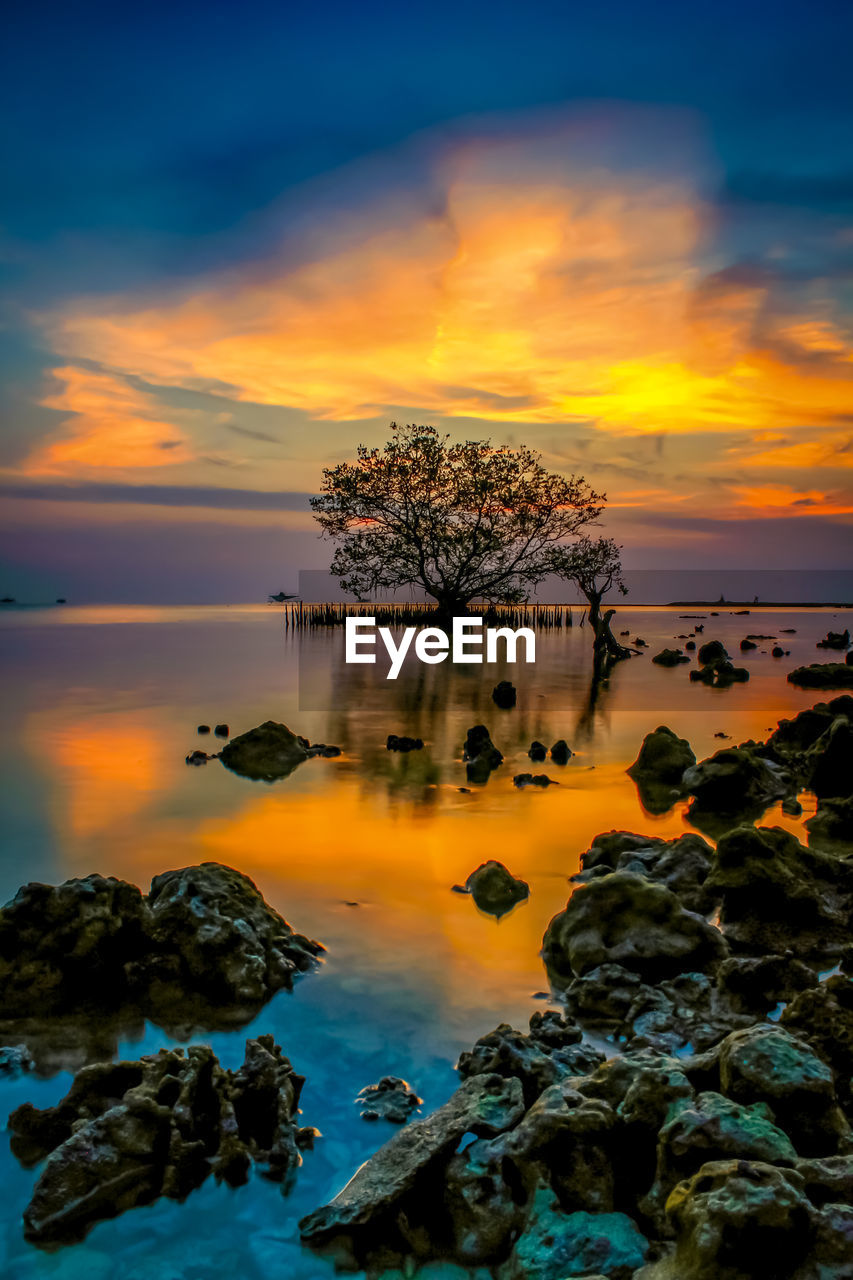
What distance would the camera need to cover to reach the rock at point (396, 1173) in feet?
11.6

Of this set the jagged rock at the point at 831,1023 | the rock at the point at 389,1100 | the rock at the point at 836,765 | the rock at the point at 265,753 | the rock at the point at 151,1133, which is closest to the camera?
the rock at the point at 151,1133

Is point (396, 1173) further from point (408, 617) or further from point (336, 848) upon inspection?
point (408, 617)

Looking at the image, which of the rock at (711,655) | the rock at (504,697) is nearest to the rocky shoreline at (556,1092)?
the rock at (504,697)

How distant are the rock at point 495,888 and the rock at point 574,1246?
13.4ft

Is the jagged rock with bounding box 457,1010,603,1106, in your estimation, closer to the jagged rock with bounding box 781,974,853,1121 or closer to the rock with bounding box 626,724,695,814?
the jagged rock with bounding box 781,974,853,1121

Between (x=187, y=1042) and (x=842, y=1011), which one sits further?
(x=187, y=1042)

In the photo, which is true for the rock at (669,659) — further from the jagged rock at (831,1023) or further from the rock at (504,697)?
the jagged rock at (831,1023)

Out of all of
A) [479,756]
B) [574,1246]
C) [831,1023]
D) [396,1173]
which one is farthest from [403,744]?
[574,1246]

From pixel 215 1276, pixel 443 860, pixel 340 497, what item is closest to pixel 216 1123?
pixel 215 1276

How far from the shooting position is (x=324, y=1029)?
5.38 m

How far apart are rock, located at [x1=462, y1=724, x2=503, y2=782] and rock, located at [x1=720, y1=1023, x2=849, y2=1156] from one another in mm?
9361

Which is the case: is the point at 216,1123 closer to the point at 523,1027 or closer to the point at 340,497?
the point at 523,1027

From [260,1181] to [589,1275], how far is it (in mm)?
1585

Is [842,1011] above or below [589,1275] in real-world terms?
above
